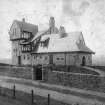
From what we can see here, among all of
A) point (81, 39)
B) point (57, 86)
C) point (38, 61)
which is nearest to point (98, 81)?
point (57, 86)

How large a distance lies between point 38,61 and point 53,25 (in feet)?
43.7

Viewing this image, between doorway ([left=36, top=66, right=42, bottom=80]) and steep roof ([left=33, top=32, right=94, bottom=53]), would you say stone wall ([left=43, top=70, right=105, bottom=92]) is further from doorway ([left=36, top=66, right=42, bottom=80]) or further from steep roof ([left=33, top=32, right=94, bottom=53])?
steep roof ([left=33, top=32, right=94, bottom=53])

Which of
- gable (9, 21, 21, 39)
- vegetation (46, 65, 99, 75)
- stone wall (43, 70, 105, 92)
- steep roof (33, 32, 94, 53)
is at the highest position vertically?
gable (9, 21, 21, 39)

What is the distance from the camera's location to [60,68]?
29828 millimetres

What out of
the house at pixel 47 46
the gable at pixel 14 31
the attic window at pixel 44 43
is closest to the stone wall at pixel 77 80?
the house at pixel 47 46

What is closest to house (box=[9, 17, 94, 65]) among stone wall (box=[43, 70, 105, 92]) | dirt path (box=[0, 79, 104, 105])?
stone wall (box=[43, 70, 105, 92])

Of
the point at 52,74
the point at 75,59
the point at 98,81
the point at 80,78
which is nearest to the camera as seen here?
the point at 98,81

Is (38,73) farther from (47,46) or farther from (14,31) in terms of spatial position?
(14,31)

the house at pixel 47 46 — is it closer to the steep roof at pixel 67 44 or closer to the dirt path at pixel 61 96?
the steep roof at pixel 67 44

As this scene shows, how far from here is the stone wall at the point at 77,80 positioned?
57.5 ft

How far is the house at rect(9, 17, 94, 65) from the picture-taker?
33.2 metres

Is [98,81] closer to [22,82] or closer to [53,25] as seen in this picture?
[22,82]

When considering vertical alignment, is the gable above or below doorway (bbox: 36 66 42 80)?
above

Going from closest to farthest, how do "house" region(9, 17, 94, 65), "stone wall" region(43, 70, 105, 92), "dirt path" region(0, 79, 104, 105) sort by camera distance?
"dirt path" region(0, 79, 104, 105), "stone wall" region(43, 70, 105, 92), "house" region(9, 17, 94, 65)
